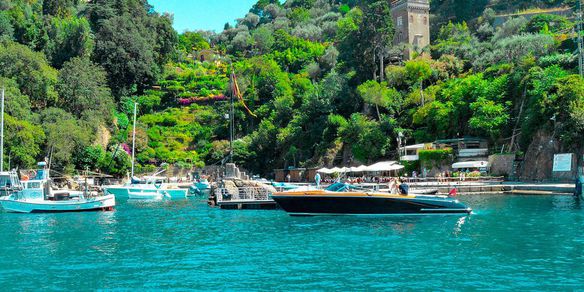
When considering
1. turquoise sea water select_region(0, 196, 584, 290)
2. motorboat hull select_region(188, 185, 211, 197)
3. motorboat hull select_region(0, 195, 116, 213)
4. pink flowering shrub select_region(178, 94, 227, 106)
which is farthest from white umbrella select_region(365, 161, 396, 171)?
pink flowering shrub select_region(178, 94, 227, 106)

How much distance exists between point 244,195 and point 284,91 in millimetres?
46116

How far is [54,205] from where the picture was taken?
4259 centimetres

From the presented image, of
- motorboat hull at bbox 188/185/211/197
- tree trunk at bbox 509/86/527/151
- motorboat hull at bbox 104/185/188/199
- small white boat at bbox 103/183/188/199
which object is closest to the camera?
tree trunk at bbox 509/86/527/151

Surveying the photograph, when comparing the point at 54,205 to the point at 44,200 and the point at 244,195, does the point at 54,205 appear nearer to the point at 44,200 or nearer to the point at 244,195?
the point at 44,200

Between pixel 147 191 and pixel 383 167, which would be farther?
pixel 383 167

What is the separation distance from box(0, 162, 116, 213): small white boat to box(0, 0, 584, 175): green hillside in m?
19.9

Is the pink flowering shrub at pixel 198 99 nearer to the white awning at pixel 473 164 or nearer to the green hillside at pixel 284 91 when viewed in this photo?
the green hillside at pixel 284 91

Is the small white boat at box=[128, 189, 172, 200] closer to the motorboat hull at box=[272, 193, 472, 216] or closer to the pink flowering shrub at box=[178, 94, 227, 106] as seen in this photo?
the motorboat hull at box=[272, 193, 472, 216]

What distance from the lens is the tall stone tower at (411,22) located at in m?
84.9

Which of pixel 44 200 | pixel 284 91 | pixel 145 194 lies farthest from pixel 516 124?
pixel 44 200

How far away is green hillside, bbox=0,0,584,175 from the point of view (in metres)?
61.5

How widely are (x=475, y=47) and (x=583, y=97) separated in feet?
95.4

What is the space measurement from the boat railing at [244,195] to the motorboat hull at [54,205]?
26.8 ft

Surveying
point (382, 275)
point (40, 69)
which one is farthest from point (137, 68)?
point (382, 275)
